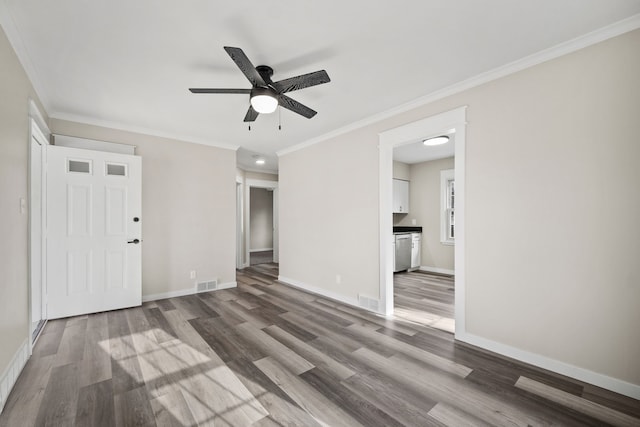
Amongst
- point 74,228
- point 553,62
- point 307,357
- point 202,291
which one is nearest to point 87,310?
point 74,228

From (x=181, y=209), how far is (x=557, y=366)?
4919mm

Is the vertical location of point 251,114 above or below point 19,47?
below

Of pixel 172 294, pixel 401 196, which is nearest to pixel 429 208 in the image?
pixel 401 196

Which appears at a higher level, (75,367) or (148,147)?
(148,147)

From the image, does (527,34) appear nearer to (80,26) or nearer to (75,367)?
(80,26)

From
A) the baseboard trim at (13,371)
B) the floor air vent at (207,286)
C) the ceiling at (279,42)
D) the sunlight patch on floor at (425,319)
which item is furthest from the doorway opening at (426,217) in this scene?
the baseboard trim at (13,371)

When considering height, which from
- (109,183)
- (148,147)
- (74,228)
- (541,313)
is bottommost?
(541,313)

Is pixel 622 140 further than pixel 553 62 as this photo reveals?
No

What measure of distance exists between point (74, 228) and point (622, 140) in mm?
5525

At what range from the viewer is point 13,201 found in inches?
82.9

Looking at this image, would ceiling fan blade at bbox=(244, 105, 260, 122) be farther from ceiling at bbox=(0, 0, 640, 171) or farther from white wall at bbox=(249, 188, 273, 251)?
white wall at bbox=(249, 188, 273, 251)

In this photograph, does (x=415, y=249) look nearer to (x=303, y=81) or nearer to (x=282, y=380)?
(x=282, y=380)

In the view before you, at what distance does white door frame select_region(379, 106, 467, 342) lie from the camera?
2.78m

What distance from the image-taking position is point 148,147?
416cm
